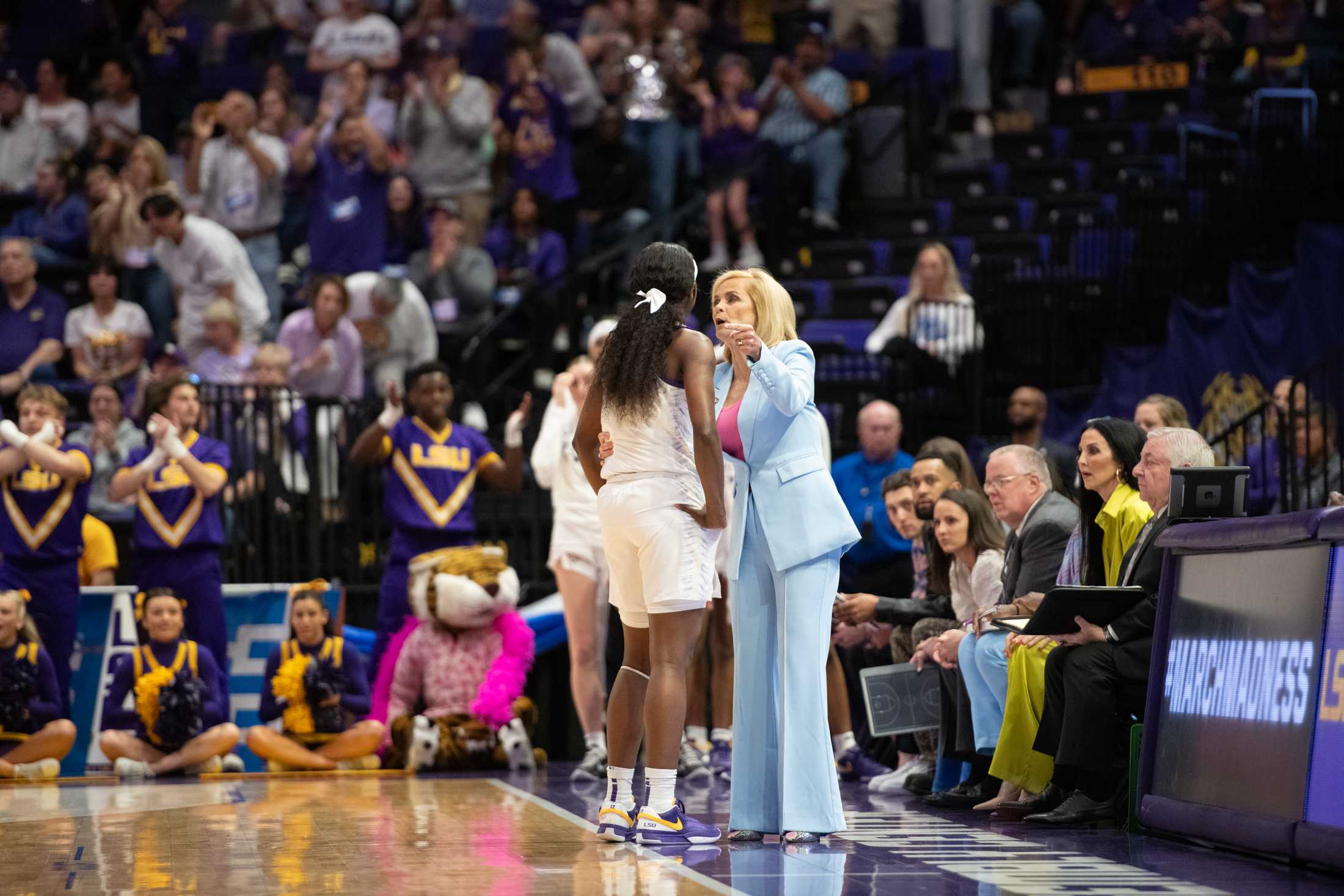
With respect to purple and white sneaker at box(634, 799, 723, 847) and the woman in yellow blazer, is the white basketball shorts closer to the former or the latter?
purple and white sneaker at box(634, 799, 723, 847)

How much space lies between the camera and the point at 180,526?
9680 millimetres

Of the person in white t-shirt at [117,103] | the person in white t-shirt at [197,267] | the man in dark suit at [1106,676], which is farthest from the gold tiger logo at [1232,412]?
the person in white t-shirt at [117,103]

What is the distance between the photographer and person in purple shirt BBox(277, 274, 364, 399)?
11766 millimetres

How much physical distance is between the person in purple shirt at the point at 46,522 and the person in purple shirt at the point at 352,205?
418 cm

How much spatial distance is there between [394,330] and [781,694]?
680 cm

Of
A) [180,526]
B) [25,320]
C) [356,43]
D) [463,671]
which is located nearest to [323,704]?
[463,671]

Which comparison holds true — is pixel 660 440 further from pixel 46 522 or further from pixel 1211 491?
pixel 46 522

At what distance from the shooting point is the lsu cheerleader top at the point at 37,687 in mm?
9219

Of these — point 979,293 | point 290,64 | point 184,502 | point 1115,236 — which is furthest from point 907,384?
point 290,64

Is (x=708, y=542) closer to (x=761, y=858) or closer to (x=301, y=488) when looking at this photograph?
(x=761, y=858)

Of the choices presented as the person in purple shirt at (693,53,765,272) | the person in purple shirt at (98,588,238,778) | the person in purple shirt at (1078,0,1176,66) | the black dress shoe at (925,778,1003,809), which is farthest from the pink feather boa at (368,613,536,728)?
the person in purple shirt at (1078,0,1176,66)

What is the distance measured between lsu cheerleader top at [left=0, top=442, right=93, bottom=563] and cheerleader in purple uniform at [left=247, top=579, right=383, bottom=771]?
1209 mm

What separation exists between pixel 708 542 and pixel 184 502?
448 cm

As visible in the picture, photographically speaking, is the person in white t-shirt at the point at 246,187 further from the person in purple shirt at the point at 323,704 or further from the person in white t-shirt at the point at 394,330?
the person in purple shirt at the point at 323,704
